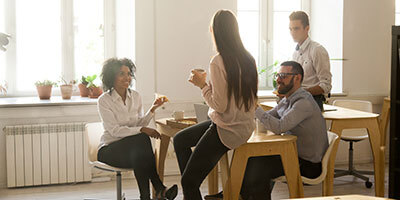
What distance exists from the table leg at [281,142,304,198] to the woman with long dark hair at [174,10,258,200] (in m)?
0.28

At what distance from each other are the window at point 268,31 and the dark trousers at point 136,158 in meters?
2.27

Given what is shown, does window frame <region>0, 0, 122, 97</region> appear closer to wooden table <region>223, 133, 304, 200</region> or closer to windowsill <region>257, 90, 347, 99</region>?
windowsill <region>257, 90, 347, 99</region>

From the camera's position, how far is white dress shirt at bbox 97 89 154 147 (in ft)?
12.3

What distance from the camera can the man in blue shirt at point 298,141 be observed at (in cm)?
335

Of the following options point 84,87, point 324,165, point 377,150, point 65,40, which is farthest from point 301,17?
point 65,40

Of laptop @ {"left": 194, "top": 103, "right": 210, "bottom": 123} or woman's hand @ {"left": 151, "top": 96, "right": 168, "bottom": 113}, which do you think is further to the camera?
woman's hand @ {"left": 151, "top": 96, "right": 168, "bottom": 113}

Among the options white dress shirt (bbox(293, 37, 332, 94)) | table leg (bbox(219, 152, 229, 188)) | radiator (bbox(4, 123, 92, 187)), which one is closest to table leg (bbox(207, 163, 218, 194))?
table leg (bbox(219, 152, 229, 188))

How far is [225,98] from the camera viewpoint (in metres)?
3.14

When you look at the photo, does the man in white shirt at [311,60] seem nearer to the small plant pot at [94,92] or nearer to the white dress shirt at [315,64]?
the white dress shirt at [315,64]

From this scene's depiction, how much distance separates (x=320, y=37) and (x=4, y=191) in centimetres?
352

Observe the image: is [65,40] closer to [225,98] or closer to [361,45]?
[225,98]

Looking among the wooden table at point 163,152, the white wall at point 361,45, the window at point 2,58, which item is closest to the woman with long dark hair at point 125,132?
the wooden table at point 163,152

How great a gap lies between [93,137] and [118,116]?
0.86 feet

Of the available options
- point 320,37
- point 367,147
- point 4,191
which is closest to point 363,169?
point 367,147
